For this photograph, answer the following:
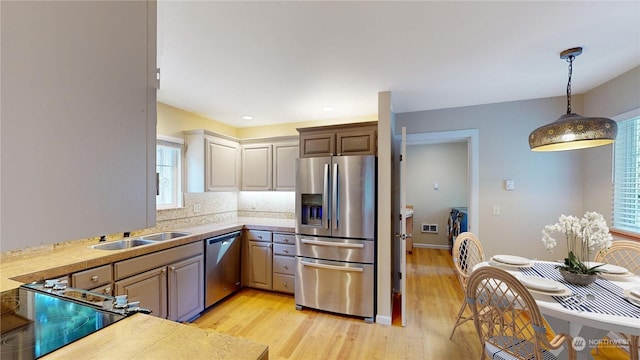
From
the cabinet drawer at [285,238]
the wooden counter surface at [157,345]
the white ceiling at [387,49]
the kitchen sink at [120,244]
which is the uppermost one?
the white ceiling at [387,49]

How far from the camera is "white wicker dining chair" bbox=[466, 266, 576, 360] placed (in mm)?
1375

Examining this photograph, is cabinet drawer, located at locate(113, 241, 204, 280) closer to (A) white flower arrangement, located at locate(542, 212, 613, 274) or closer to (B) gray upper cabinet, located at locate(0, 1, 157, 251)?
(B) gray upper cabinet, located at locate(0, 1, 157, 251)

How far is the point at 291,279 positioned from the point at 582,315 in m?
2.56

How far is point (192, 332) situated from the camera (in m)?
0.91

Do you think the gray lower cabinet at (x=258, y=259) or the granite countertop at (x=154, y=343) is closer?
the granite countertop at (x=154, y=343)

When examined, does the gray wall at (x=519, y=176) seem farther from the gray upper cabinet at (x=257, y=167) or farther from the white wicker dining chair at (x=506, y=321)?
the gray upper cabinet at (x=257, y=167)

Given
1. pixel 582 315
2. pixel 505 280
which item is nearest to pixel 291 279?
pixel 505 280

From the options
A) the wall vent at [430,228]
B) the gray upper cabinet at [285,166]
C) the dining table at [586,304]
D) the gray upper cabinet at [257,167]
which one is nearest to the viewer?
the dining table at [586,304]

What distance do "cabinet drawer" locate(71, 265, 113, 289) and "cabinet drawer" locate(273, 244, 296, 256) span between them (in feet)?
5.41

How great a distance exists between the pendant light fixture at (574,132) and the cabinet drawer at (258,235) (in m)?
2.80

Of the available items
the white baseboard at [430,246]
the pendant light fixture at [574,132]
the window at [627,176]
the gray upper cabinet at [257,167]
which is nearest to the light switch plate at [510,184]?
the window at [627,176]

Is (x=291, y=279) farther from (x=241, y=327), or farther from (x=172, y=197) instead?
(x=172, y=197)

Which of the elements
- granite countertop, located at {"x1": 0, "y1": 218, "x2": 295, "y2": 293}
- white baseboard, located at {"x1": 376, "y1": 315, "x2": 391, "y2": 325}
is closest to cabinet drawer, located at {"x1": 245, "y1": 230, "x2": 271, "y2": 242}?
granite countertop, located at {"x1": 0, "y1": 218, "x2": 295, "y2": 293}

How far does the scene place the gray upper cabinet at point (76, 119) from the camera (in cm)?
27
